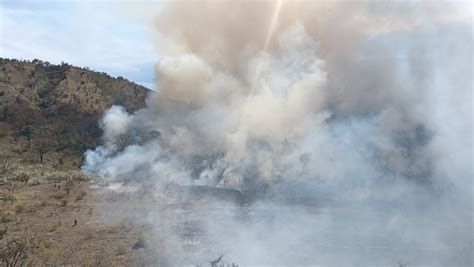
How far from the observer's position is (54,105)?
81.6 m

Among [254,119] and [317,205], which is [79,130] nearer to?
[254,119]

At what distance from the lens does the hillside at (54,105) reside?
67.9 m

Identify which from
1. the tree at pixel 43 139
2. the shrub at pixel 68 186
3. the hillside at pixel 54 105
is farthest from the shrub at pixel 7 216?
the tree at pixel 43 139

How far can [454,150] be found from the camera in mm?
46938

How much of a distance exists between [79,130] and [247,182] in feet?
122

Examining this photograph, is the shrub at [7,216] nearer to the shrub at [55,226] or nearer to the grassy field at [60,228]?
the grassy field at [60,228]

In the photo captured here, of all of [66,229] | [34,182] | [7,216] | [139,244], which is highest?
[34,182]

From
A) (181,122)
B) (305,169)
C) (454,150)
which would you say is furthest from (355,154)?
(181,122)

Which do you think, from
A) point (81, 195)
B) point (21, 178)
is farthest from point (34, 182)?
point (81, 195)

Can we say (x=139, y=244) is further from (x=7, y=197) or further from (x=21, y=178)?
(x=21, y=178)

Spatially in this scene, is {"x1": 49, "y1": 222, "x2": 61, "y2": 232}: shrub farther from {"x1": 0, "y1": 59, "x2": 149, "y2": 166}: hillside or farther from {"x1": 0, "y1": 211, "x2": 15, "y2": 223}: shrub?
{"x1": 0, "y1": 59, "x2": 149, "y2": 166}: hillside

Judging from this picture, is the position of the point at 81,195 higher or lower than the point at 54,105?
lower

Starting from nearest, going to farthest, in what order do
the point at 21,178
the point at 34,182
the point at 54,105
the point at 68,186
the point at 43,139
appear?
the point at 68,186 < the point at 34,182 < the point at 21,178 < the point at 43,139 < the point at 54,105

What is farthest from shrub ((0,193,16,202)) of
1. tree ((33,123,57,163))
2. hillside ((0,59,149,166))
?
tree ((33,123,57,163))
